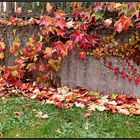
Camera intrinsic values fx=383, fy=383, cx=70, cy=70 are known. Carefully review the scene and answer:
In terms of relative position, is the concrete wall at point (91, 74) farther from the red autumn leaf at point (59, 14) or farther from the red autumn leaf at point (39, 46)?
the red autumn leaf at point (59, 14)

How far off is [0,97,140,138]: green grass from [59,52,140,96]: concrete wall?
44.7 inches

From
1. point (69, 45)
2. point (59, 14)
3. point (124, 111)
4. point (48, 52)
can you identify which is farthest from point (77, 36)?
point (124, 111)

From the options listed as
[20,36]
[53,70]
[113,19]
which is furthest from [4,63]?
[113,19]

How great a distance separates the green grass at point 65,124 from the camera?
3.86 m

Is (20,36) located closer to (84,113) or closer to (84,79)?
(84,79)

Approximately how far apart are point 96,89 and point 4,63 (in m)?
1.77

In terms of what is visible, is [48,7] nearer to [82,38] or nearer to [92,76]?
[82,38]

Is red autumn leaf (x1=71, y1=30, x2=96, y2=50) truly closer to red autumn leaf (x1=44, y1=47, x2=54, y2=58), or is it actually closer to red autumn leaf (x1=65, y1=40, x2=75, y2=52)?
red autumn leaf (x1=65, y1=40, x2=75, y2=52)

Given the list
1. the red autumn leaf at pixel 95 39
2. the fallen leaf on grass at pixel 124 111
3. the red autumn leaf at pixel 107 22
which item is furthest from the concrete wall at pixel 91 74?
the fallen leaf on grass at pixel 124 111

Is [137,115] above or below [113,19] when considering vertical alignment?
below

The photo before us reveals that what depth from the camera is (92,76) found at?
588cm

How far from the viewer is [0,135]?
3.87 meters

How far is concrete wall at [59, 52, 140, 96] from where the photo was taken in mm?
5672

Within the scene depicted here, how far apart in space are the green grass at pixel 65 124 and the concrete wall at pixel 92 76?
113 centimetres
